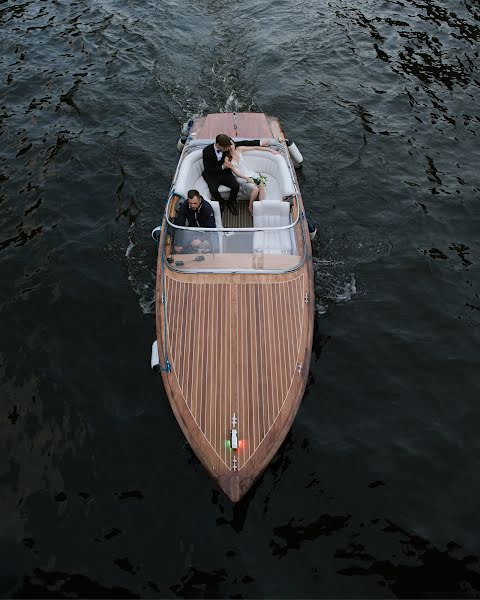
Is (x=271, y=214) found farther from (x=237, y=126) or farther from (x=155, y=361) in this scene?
(x=237, y=126)

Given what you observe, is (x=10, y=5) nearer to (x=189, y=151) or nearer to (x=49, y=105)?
(x=49, y=105)

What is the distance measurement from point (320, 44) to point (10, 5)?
51.2 ft

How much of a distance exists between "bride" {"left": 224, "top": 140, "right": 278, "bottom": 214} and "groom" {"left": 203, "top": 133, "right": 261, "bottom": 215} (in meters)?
0.12

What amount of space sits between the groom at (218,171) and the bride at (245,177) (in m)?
0.12

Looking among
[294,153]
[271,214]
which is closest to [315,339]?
[271,214]

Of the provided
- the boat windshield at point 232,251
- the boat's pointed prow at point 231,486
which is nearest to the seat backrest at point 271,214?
the boat windshield at point 232,251

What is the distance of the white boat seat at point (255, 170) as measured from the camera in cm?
1023

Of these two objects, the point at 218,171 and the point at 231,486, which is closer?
the point at 231,486

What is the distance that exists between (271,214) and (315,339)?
2879mm

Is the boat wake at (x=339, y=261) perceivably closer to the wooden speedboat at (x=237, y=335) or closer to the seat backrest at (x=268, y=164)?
the wooden speedboat at (x=237, y=335)

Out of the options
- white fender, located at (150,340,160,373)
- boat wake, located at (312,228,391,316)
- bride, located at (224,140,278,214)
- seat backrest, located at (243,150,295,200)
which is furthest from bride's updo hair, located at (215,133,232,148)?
white fender, located at (150,340,160,373)

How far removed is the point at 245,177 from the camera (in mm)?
10406

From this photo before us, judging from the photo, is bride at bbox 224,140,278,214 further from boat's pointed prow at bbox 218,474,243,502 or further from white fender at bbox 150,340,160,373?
boat's pointed prow at bbox 218,474,243,502

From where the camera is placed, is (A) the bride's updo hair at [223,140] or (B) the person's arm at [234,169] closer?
(A) the bride's updo hair at [223,140]
